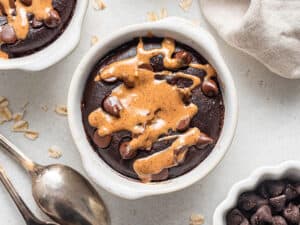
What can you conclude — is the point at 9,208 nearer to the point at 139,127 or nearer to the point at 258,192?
the point at 139,127

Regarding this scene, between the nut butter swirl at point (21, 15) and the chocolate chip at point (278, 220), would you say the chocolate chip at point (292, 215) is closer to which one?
the chocolate chip at point (278, 220)

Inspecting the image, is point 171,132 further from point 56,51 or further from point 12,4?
point 12,4

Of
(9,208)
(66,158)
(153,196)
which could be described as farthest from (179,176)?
(9,208)

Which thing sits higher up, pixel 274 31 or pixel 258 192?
pixel 274 31

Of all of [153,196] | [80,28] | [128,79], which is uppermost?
[80,28]

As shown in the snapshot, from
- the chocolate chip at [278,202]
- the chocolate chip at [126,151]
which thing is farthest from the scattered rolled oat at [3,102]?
the chocolate chip at [278,202]

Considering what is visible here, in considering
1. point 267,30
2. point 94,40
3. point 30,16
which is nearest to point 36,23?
point 30,16
